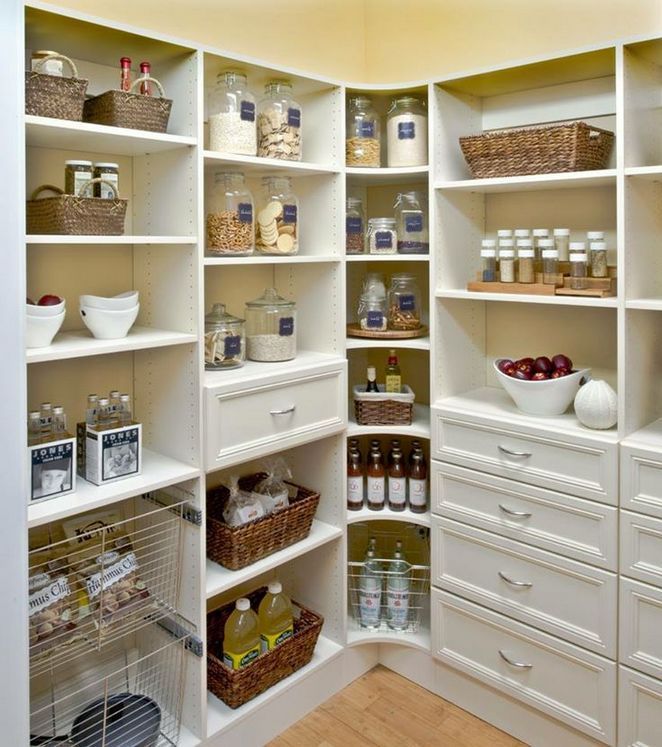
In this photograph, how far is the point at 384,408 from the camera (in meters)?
2.39

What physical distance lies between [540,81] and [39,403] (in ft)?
5.96

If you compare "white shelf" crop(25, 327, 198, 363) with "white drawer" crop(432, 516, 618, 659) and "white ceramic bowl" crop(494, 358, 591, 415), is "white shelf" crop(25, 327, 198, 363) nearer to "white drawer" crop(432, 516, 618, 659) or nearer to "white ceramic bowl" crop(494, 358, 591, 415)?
"white ceramic bowl" crop(494, 358, 591, 415)

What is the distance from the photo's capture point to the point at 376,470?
2.43 meters

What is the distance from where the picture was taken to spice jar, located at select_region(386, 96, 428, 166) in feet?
7.43

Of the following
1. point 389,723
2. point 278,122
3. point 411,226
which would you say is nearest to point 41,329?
point 278,122

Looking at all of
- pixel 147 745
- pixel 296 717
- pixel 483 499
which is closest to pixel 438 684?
pixel 296 717

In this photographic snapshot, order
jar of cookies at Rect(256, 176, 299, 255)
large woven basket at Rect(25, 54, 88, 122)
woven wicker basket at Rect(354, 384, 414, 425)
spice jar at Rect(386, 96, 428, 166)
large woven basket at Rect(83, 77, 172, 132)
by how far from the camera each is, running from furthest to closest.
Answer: woven wicker basket at Rect(354, 384, 414, 425), spice jar at Rect(386, 96, 428, 166), jar of cookies at Rect(256, 176, 299, 255), large woven basket at Rect(83, 77, 172, 132), large woven basket at Rect(25, 54, 88, 122)

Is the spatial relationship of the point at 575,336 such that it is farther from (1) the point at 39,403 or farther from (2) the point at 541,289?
(1) the point at 39,403

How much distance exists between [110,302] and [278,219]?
2.08ft

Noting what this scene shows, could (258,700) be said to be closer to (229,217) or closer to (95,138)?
(229,217)

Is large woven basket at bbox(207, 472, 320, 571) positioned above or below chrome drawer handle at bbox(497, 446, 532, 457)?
below

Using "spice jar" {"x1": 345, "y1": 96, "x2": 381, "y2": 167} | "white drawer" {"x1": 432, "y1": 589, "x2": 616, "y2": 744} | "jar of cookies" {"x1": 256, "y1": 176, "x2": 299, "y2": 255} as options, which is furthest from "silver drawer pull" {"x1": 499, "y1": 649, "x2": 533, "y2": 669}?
"spice jar" {"x1": 345, "y1": 96, "x2": 381, "y2": 167}

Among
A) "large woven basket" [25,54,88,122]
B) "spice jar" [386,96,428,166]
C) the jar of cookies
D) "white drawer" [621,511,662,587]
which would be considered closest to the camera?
"large woven basket" [25,54,88,122]

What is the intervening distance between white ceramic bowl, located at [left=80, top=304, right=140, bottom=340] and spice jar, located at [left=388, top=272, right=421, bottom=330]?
98 cm
